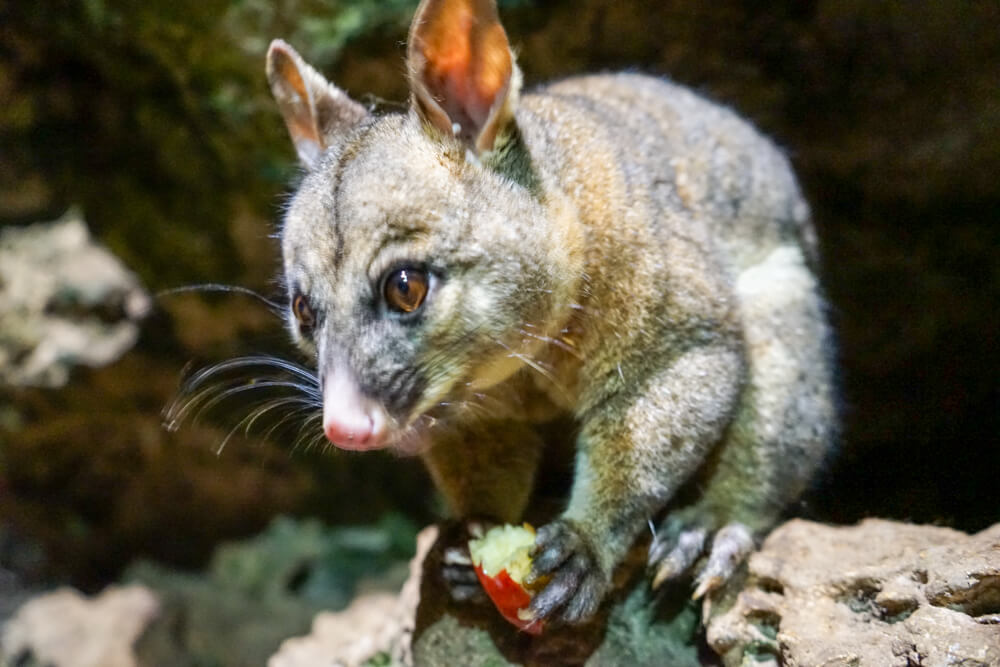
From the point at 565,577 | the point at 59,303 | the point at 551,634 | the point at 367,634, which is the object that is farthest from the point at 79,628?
the point at 565,577

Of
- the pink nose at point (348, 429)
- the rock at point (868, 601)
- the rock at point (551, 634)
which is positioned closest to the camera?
the pink nose at point (348, 429)

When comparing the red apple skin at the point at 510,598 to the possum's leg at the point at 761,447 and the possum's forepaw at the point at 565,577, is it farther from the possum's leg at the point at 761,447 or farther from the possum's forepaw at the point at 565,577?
the possum's leg at the point at 761,447

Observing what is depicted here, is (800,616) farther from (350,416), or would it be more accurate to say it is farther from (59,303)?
(59,303)

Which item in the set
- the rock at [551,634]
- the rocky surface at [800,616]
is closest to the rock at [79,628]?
the rocky surface at [800,616]

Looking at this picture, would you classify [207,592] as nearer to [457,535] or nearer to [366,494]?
[366,494]

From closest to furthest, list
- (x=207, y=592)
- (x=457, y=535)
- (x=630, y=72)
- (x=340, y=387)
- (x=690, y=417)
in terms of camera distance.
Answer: (x=340, y=387) → (x=690, y=417) → (x=457, y=535) → (x=630, y=72) → (x=207, y=592)

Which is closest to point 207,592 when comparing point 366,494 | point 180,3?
point 366,494

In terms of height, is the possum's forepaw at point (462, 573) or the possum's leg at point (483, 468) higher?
the possum's leg at point (483, 468)
